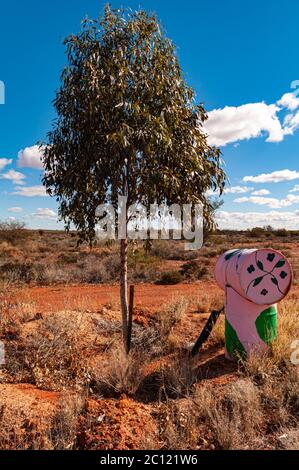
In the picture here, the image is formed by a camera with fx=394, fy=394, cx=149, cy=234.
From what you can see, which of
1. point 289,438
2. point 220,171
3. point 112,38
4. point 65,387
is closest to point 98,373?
point 65,387

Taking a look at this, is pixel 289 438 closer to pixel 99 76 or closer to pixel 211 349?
pixel 211 349

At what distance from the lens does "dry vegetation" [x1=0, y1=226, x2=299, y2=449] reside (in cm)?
450

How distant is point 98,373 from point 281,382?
268 centimetres

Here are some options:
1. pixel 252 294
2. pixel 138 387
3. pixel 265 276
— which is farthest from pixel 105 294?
pixel 265 276

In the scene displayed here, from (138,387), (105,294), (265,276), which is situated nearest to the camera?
(138,387)

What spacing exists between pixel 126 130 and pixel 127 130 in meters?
0.06

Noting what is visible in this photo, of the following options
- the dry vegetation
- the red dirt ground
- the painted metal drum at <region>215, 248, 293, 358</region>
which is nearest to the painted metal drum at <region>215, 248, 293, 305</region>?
the painted metal drum at <region>215, 248, 293, 358</region>

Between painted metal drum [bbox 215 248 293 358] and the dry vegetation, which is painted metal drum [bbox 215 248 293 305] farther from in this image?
the dry vegetation

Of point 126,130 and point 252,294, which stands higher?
point 126,130

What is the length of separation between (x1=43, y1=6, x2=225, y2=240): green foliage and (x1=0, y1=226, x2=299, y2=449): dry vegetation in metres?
2.27

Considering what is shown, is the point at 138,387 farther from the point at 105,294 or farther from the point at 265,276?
the point at 105,294

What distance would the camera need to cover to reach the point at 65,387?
19.1ft

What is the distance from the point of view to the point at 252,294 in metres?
6.04
